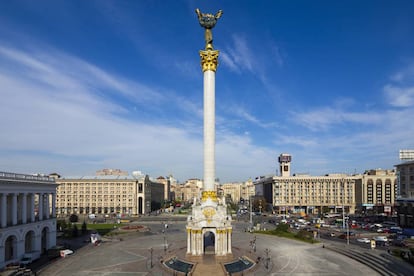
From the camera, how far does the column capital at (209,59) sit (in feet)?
178

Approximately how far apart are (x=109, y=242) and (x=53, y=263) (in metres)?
21.3

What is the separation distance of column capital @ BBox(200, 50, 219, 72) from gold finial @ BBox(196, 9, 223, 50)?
1085 millimetres

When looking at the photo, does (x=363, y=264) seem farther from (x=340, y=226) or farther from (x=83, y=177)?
(x=83, y=177)

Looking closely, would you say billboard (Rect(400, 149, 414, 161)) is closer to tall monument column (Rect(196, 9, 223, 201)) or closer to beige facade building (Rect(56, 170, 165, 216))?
tall monument column (Rect(196, 9, 223, 201))

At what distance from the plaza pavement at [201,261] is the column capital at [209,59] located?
2848 cm

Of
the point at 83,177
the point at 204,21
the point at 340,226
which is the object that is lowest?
the point at 340,226

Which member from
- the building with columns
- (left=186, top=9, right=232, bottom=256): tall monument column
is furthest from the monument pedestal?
the building with columns

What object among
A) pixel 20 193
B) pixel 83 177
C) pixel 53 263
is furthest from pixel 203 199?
pixel 83 177

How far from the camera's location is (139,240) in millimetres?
73500

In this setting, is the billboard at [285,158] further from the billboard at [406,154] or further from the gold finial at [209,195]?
the gold finial at [209,195]

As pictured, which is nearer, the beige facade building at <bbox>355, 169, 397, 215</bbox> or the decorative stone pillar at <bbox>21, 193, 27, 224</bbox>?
the decorative stone pillar at <bbox>21, 193, 27, 224</bbox>

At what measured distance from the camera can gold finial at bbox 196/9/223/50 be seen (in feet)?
179

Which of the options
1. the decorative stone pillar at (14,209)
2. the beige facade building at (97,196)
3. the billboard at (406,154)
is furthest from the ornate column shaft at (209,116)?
the beige facade building at (97,196)

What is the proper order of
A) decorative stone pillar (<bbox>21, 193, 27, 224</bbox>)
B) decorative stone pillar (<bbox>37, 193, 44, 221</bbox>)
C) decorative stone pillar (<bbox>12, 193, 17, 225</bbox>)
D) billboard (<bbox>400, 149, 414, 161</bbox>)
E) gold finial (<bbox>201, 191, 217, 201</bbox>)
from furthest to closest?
billboard (<bbox>400, 149, 414, 161</bbox>)
decorative stone pillar (<bbox>37, 193, 44, 221</bbox>)
decorative stone pillar (<bbox>21, 193, 27, 224</bbox>)
gold finial (<bbox>201, 191, 217, 201</bbox>)
decorative stone pillar (<bbox>12, 193, 17, 225</bbox>)
